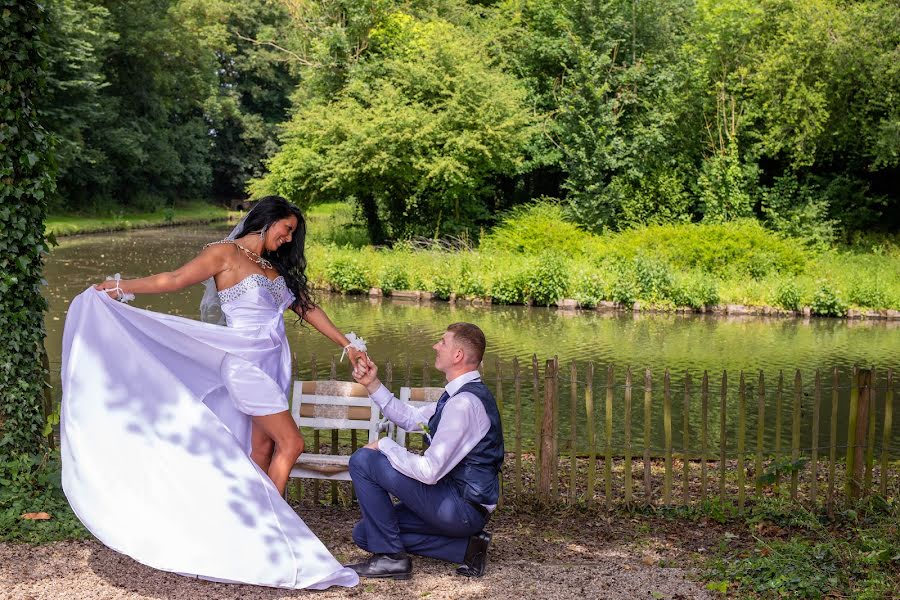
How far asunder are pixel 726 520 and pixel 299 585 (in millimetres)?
3518

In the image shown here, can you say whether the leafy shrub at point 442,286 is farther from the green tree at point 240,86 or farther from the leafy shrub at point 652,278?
the green tree at point 240,86

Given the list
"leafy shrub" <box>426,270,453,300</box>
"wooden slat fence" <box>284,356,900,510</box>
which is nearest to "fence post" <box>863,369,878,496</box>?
"wooden slat fence" <box>284,356,900,510</box>

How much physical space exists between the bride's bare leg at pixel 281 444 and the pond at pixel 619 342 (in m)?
5.54

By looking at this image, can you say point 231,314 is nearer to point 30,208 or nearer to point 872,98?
point 30,208

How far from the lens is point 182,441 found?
19.2ft

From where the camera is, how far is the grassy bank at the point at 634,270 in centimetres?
2325

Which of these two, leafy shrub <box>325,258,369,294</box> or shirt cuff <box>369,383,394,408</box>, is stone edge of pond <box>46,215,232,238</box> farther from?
shirt cuff <box>369,383,394,408</box>

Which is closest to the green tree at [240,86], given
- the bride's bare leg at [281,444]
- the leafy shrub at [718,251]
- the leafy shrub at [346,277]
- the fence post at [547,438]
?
the leafy shrub at [346,277]

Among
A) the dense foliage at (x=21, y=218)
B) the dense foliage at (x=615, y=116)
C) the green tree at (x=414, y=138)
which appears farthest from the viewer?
the dense foliage at (x=615, y=116)

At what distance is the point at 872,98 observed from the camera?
98.9ft

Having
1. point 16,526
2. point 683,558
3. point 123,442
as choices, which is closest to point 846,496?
point 683,558

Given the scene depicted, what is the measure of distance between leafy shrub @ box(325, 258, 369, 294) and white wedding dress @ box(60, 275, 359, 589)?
19201 mm

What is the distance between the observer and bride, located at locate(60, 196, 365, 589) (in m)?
5.53

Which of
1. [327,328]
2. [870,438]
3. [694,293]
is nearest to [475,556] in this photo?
[327,328]
